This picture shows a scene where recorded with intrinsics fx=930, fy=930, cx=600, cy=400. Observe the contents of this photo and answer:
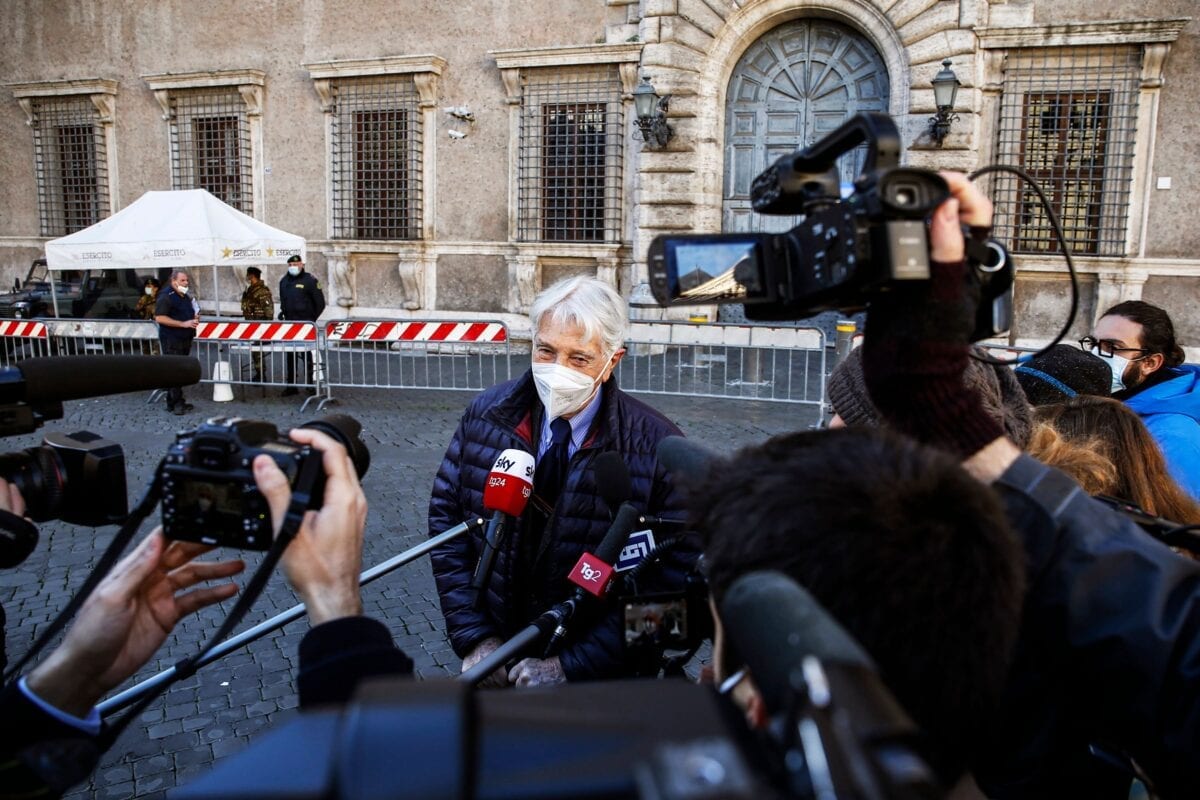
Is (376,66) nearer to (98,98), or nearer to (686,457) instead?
(98,98)

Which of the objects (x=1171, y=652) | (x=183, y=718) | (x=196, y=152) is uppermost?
(x=196, y=152)

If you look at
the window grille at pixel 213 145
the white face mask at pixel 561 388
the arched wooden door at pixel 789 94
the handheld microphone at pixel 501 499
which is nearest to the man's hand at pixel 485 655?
the handheld microphone at pixel 501 499

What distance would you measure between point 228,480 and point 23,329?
11056 mm

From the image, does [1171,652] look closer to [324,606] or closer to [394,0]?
[324,606]

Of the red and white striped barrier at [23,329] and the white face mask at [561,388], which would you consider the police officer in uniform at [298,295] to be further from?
the white face mask at [561,388]

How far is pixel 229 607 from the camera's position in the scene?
450cm

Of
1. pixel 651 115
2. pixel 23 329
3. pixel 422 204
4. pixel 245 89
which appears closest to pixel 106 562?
pixel 23 329

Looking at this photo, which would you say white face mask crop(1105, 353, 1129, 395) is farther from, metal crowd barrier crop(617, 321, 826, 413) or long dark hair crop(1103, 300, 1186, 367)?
metal crowd barrier crop(617, 321, 826, 413)

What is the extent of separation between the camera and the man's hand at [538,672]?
2232mm

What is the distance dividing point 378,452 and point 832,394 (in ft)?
18.7

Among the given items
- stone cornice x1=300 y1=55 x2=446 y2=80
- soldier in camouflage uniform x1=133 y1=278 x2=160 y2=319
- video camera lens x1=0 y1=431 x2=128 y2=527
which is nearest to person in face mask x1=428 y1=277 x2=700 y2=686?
video camera lens x1=0 y1=431 x2=128 y2=527

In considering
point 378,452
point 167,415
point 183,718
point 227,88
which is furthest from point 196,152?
point 183,718

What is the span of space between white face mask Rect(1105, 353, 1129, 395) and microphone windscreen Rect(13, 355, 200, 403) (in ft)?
10.6

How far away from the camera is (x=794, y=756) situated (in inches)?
24.2
